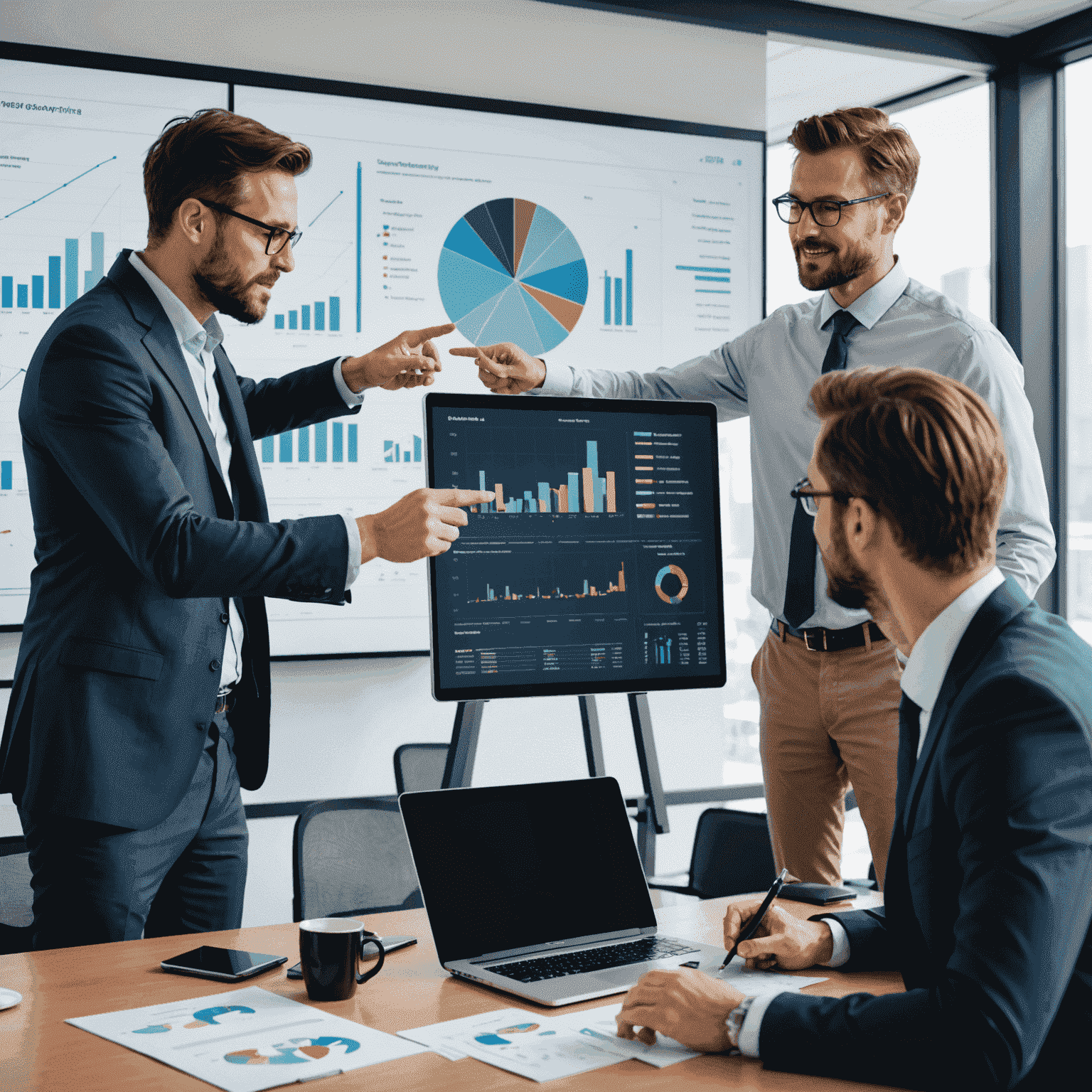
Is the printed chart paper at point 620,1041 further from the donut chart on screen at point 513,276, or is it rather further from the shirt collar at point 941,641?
the donut chart on screen at point 513,276

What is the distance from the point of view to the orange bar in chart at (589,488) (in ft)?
7.82

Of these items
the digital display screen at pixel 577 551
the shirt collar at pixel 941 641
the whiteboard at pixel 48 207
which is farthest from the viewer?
the whiteboard at pixel 48 207

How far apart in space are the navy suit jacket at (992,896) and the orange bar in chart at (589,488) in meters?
1.16

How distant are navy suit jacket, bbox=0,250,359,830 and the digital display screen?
35 cm

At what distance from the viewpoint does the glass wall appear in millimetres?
4043

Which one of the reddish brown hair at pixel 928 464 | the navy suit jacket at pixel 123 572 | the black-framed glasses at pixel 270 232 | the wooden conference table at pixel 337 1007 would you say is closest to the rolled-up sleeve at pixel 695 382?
the black-framed glasses at pixel 270 232

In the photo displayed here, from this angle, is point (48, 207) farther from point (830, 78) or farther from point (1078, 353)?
point (1078, 353)

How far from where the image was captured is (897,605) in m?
1.40

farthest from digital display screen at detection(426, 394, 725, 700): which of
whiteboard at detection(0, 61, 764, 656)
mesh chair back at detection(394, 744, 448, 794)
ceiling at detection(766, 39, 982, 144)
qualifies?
ceiling at detection(766, 39, 982, 144)

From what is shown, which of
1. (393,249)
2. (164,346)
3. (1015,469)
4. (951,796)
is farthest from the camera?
(393,249)

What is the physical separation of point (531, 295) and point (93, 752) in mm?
2111

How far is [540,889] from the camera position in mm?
1610

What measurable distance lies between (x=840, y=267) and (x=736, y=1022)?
5.67 feet

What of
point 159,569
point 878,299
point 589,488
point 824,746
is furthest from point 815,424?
point 159,569
